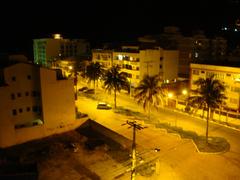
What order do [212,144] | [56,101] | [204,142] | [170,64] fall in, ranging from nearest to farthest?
[212,144], [204,142], [56,101], [170,64]

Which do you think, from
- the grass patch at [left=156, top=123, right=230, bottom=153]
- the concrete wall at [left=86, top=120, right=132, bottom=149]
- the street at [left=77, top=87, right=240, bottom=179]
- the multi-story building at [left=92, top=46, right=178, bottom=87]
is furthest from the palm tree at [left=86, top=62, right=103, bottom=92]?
the grass patch at [left=156, top=123, right=230, bottom=153]

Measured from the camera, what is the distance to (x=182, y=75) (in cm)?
8512

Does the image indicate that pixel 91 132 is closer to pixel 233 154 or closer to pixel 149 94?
pixel 149 94

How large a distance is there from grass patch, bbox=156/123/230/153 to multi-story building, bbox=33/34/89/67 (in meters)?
68.2

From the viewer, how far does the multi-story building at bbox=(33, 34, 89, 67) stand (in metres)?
103

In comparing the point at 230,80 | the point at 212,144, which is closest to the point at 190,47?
the point at 230,80

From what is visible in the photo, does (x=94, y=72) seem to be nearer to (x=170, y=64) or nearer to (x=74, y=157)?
(x=170, y=64)

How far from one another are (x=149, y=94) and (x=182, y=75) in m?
40.0

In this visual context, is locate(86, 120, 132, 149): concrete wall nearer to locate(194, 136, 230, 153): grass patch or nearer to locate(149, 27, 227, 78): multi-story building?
locate(194, 136, 230, 153): grass patch

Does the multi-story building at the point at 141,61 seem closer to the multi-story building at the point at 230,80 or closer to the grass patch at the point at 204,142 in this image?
the multi-story building at the point at 230,80

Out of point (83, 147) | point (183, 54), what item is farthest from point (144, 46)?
point (83, 147)

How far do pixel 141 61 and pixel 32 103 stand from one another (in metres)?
32.8

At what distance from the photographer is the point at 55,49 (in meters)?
104

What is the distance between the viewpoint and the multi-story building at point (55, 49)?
10275cm
